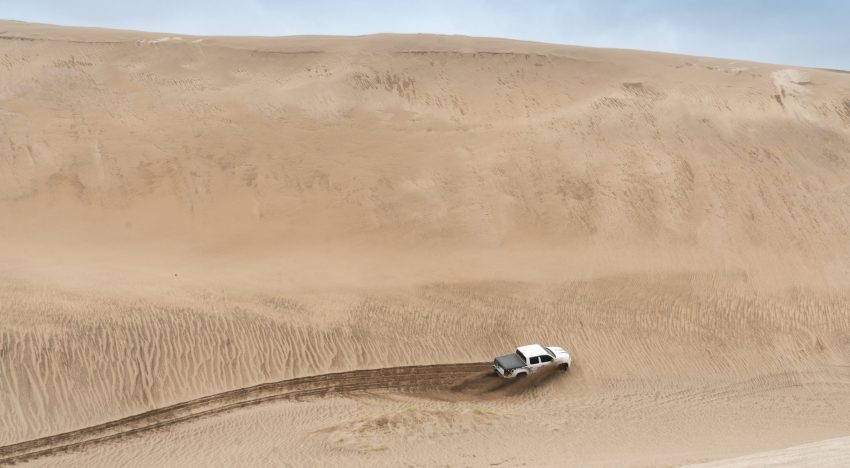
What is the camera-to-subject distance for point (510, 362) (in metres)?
15.5

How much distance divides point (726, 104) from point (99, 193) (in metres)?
21.7

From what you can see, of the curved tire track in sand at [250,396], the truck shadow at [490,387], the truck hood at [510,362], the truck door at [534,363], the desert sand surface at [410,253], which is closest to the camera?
the curved tire track in sand at [250,396]

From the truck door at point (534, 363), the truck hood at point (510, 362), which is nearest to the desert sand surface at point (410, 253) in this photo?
the truck hood at point (510, 362)

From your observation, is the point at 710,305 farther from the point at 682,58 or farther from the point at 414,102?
the point at 682,58

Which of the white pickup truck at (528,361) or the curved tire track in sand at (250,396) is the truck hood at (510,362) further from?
the curved tire track in sand at (250,396)

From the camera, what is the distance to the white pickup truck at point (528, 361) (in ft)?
50.3

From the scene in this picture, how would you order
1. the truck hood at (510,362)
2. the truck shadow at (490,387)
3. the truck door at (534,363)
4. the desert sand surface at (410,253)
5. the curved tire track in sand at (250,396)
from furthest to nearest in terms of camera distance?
the truck door at (534,363)
the truck hood at (510,362)
the truck shadow at (490,387)
the desert sand surface at (410,253)
the curved tire track in sand at (250,396)

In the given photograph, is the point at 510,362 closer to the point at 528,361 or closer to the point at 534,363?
the point at 528,361

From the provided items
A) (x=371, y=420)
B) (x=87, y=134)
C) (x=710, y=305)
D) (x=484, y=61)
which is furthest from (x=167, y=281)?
(x=484, y=61)

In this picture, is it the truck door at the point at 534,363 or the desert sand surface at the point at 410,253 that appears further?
the truck door at the point at 534,363

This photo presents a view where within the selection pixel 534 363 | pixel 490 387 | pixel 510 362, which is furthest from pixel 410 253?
pixel 534 363

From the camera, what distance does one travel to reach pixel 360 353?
619 inches

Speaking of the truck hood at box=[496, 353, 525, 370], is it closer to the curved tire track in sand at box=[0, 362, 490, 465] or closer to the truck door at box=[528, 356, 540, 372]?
the truck door at box=[528, 356, 540, 372]

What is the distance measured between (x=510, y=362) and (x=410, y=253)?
4887 millimetres
